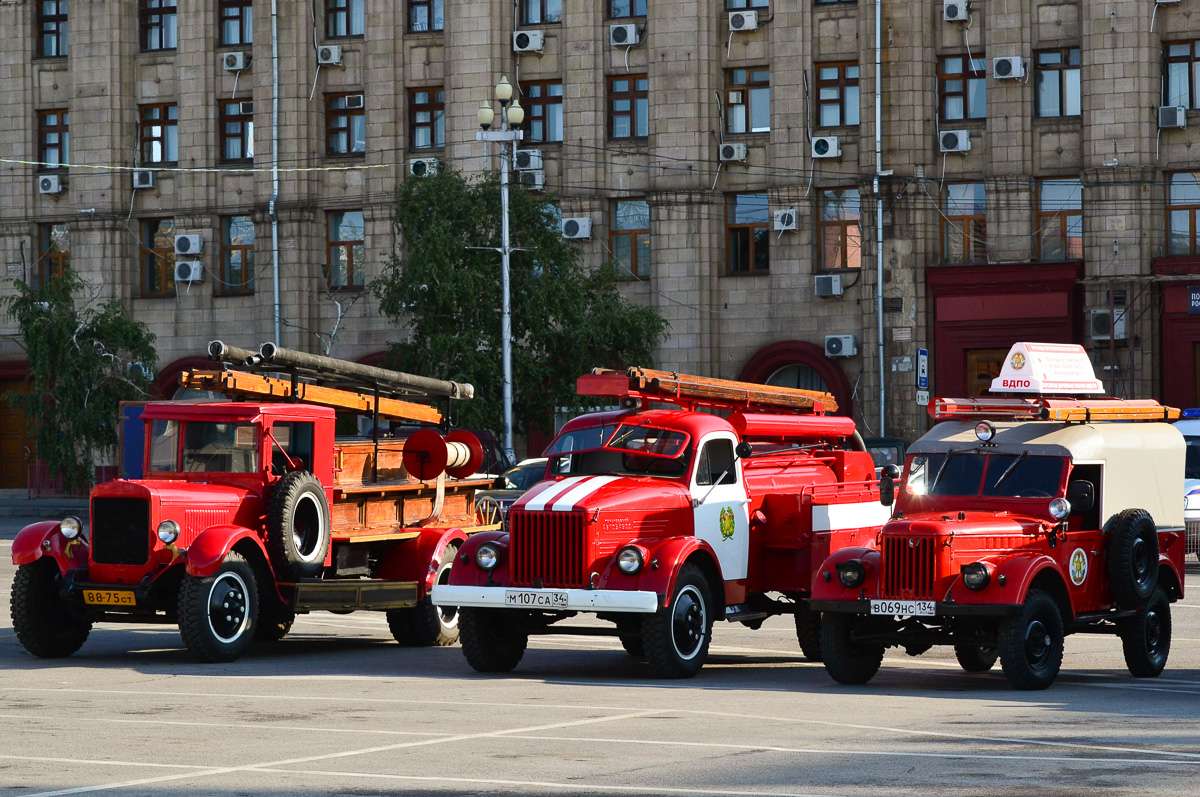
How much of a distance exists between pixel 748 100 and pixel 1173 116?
31.2ft

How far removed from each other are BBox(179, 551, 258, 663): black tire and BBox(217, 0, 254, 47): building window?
107ft

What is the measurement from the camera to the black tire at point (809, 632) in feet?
57.5

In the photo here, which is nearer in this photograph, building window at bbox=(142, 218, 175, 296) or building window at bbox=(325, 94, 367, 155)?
building window at bbox=(325, 94, 367, 155)

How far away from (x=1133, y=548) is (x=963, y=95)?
90.9 ft

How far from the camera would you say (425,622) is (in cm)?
1889

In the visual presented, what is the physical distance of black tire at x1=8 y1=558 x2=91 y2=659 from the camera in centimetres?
1714

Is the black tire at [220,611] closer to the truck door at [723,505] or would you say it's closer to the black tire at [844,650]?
the truck door at [723,505]

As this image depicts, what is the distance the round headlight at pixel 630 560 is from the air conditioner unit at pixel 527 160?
29.3 m

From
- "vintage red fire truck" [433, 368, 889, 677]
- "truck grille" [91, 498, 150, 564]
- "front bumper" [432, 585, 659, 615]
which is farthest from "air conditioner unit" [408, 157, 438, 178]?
"front bumper" [432, 585, 659, 615]

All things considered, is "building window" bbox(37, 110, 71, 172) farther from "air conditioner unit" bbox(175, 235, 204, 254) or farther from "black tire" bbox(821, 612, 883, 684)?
"black tire" bbox(821, 612, 883, 684)

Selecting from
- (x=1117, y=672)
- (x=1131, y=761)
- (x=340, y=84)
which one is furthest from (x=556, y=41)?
(x=1131, y=761)

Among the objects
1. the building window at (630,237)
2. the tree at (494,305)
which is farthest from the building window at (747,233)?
the tree at (494,305)

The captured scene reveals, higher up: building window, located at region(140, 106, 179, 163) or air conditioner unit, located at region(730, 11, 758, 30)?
air conditioner unit, located at region(730, 11, 758, 30)

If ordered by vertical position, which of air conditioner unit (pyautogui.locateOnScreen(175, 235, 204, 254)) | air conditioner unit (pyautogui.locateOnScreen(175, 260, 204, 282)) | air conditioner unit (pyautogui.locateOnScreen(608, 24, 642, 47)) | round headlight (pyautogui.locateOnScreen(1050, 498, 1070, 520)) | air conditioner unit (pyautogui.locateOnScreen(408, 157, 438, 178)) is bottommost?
round headlight (pyautogui.locateOnScreen(1050, 498, 1070, 520))
